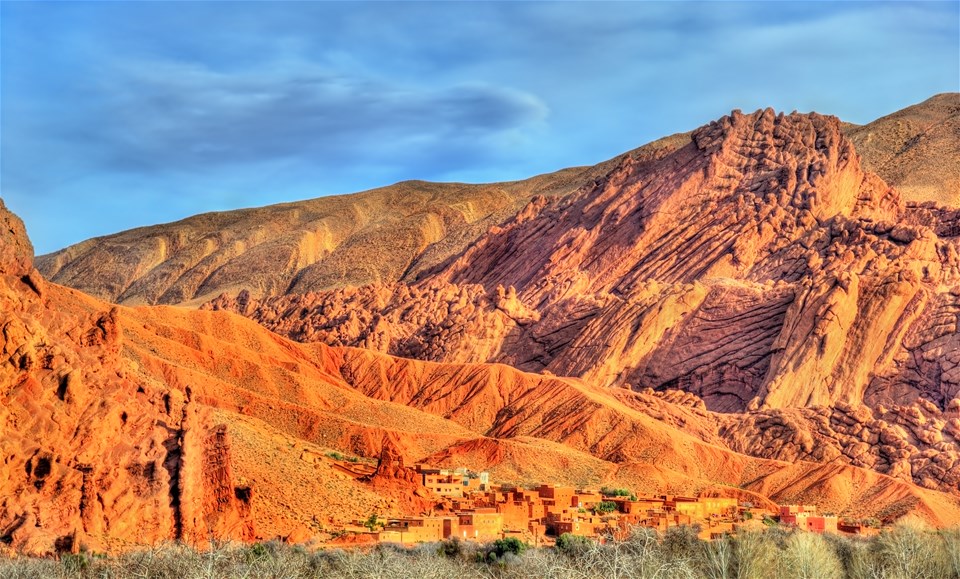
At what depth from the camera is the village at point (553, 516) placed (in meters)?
51.8

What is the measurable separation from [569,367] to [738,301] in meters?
10.4

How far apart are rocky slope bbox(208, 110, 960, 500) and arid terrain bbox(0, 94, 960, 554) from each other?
170mm

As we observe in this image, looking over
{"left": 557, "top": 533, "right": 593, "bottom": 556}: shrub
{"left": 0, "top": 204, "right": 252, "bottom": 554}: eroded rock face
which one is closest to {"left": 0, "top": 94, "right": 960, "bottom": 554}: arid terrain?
{"left": 0, "top": 204, "right": 252, "bottom": 554}: eroded rock face

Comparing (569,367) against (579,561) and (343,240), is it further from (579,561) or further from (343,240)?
(343,240)

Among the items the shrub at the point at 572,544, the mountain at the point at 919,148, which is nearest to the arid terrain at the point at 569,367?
the mountain at the point at 919,148

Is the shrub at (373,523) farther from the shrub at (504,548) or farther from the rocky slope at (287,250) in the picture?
the rocky slope at (287,250)

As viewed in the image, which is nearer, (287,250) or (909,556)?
(909,556)

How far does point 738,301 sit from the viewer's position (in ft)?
321

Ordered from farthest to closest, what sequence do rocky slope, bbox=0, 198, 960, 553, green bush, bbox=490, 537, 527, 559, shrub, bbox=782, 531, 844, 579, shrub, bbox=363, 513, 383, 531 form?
shrub, bbox=363, 513, 383, 531, green bush, bbox=490, 537, 527, 559, shrub, bbox=782, 531, 844, 579, rocky slope, bbox=0, 198, 960, 553

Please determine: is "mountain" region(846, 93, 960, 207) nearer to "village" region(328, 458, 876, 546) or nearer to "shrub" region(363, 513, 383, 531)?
"village" region(328, 458, 876, 546)

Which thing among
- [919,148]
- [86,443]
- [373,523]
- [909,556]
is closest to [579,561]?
[909,556]

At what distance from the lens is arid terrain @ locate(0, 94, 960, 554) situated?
134 feet

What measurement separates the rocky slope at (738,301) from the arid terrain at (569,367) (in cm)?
17

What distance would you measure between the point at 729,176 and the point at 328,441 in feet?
159
